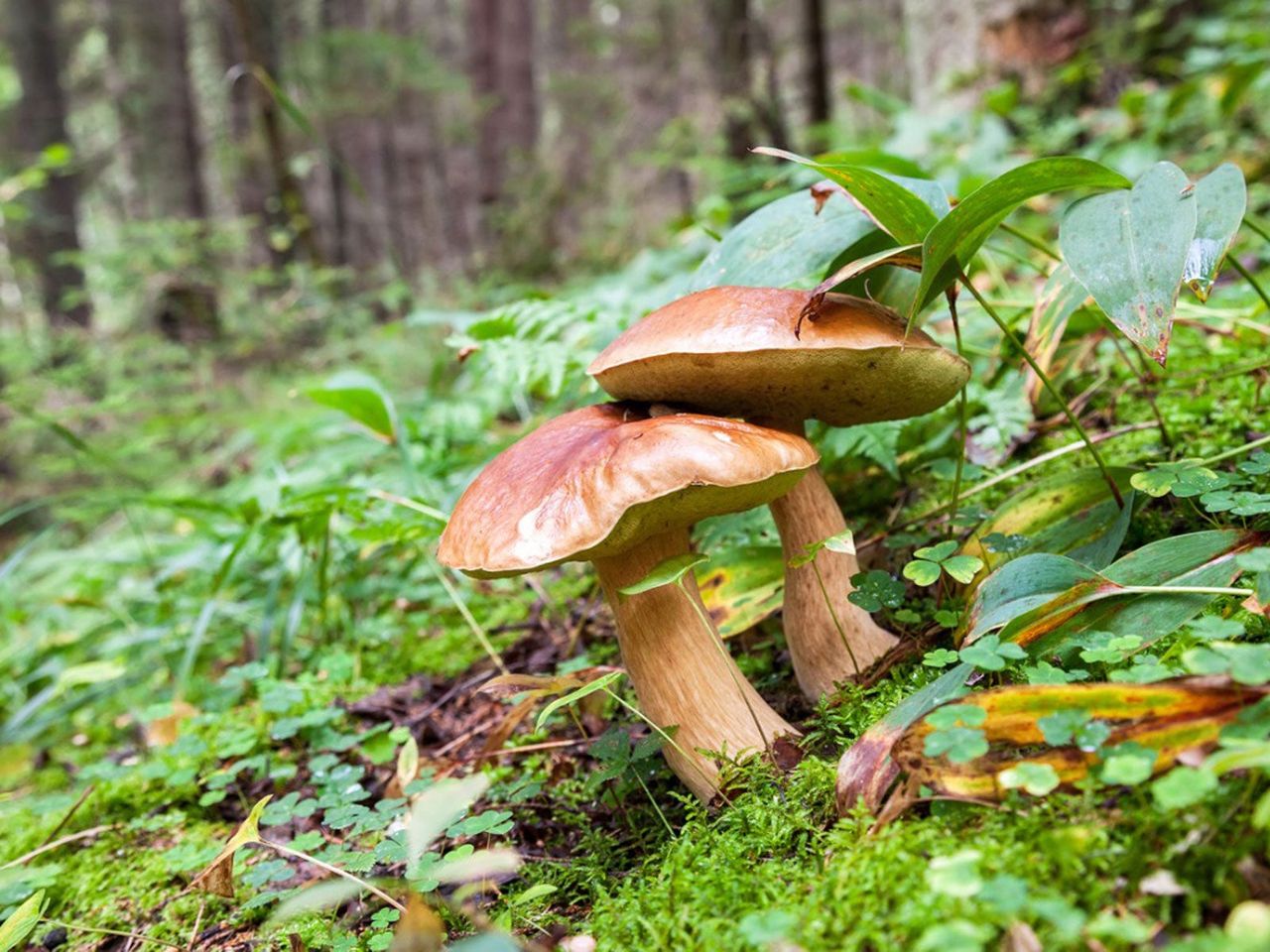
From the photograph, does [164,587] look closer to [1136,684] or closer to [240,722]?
[240,722]

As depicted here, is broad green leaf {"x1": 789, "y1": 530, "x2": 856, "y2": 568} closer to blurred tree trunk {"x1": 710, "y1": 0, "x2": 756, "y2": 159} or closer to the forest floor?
the forest floor

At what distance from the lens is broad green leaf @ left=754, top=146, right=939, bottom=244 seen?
146 cm

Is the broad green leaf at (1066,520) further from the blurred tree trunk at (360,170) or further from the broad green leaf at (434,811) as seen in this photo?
the blurred tree trunk at (360,170)

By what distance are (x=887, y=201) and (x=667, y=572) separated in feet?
2.67

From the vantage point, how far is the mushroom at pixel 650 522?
4.23ft

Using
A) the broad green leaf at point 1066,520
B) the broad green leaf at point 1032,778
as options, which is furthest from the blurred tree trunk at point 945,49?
the broad green leaf at point 1032,778

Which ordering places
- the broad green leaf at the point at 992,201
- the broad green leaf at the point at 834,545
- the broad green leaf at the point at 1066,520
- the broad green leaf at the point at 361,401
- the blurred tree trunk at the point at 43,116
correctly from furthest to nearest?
the blurred tree trunk at the point at 43,116 → the broad green leaf at the point at 361,401 → the broad green leaf at the point at 1066,520 → the broad green leaf at the point at 834,545 → the broad green leaf at the point at 992,201

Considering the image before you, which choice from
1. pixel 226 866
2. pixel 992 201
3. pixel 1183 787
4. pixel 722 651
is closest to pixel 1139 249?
pixel 992 201

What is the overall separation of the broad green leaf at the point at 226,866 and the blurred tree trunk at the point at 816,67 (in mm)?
5434

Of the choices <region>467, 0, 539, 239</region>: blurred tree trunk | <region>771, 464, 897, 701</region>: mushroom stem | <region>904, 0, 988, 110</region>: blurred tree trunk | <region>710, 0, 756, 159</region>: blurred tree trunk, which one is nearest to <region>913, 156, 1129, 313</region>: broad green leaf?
<region>771, 464, 897, 701</region>: mushroom stem

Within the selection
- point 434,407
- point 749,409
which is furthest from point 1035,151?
point 749,409

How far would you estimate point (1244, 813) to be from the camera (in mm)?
930

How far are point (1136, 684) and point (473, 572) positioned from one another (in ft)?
3.26

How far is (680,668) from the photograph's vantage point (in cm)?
156
